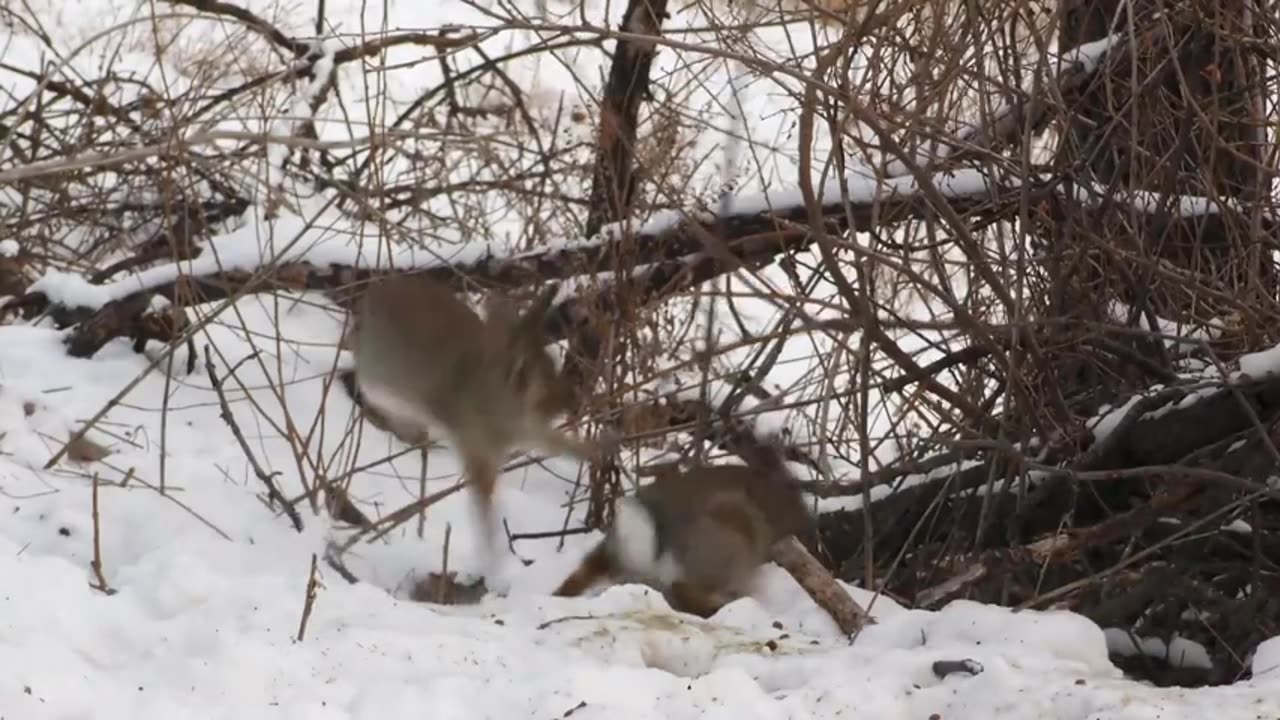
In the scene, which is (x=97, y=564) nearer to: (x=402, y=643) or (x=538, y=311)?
(x=402, y=643)

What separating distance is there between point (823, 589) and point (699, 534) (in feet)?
1.35

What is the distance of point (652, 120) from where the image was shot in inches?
165

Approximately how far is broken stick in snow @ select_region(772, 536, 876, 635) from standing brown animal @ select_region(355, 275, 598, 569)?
63cm

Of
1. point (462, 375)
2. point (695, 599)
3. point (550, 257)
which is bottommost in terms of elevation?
point (695, 599)

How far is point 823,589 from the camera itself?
2559 millimetres

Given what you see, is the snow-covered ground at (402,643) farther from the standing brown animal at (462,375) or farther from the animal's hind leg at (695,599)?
the standing brown animal at (462,375)

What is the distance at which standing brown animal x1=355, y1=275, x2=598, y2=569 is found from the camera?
2.37 meters

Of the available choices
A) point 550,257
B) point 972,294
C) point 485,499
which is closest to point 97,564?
point 485,499

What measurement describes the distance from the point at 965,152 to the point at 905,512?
959 millimetres

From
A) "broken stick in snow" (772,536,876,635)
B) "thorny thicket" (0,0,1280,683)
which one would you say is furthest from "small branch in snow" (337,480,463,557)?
"broken stick in snow" (772,536,876,635)

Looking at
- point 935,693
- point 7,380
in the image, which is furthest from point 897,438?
point 7,380

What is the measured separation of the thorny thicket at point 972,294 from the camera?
285cm

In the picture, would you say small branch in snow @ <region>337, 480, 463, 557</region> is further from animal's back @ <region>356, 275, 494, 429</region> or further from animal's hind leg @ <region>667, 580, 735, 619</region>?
animal's hind leg @ <region>667, 580, 735, 619</region>

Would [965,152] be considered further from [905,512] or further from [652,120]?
[652,120]
